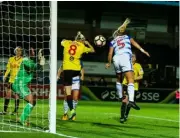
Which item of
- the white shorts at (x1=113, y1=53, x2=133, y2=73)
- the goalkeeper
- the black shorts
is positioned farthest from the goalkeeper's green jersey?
the white shorts at (x1=113, y1=53, x2=133, y2=73)

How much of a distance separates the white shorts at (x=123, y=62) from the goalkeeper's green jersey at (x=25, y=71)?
1.62 metres

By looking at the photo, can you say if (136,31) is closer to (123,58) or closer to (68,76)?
(68,76)

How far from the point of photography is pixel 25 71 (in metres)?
8.91

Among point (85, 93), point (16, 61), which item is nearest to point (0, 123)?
point (16, 61)

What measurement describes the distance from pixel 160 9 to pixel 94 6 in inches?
157

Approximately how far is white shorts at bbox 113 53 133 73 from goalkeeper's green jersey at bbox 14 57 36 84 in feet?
5.31

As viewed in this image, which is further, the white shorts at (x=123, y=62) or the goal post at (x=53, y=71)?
the white shorts at (x=123, y=62)

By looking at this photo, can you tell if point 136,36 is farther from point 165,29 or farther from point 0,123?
point 0,123

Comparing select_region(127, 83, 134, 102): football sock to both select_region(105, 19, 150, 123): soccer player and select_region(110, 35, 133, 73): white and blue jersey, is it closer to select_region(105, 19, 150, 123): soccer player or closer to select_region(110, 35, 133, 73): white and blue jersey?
select_region(105, 19, 150, 123): soccer player

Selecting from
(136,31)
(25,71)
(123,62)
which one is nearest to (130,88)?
(123,62)

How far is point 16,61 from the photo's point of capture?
9.95m

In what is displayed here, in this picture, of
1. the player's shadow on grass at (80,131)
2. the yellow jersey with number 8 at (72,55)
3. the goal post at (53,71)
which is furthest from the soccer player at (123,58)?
the goal post at (53,71)

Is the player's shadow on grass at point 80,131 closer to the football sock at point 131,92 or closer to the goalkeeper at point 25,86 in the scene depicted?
the goalkeeper at point 25,86

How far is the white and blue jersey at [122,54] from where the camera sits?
931 centimetres
